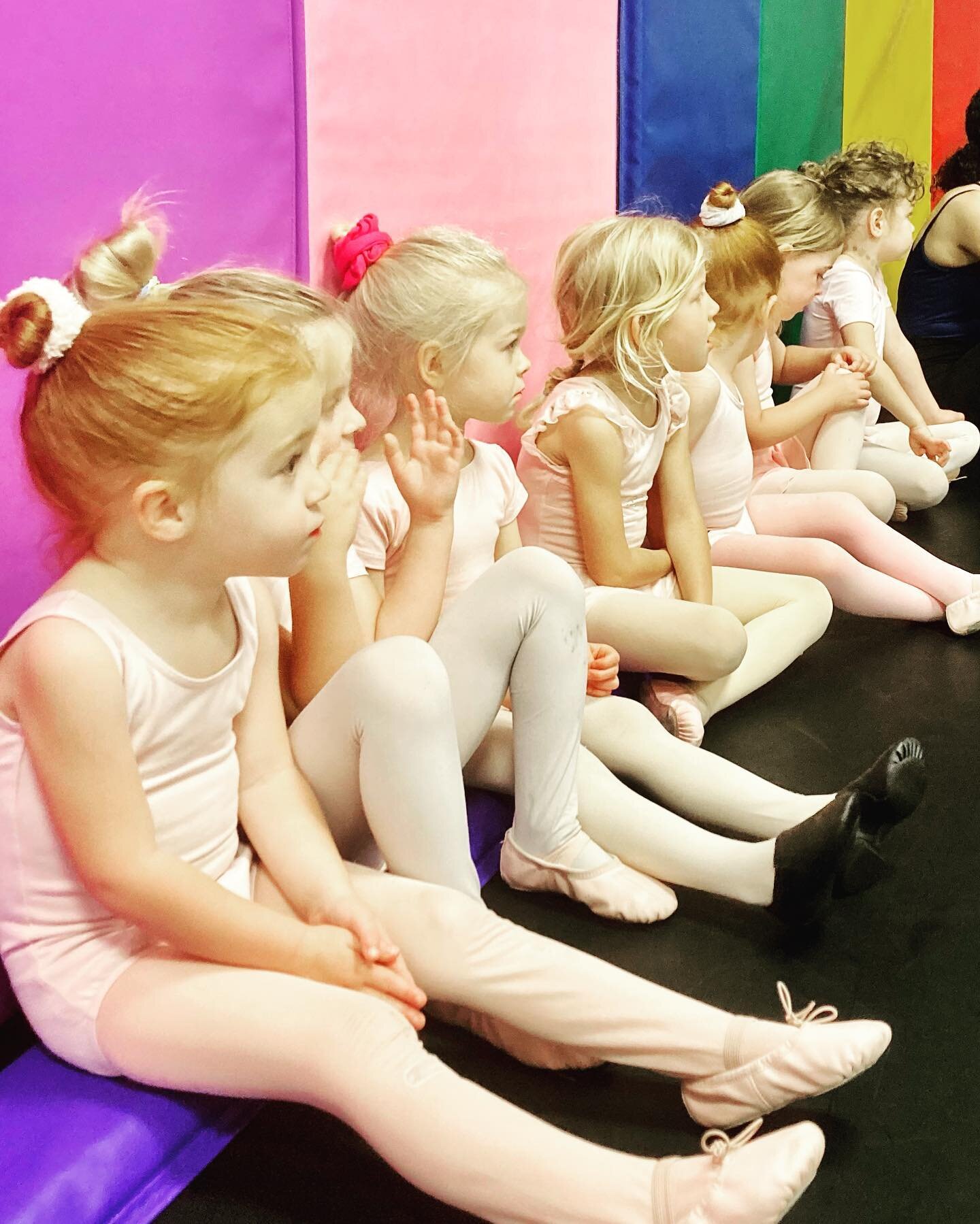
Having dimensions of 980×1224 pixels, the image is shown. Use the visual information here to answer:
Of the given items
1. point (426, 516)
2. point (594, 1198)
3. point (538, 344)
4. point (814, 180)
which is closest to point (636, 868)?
point (426, 516)

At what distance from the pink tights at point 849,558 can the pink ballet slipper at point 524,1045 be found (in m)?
1.07

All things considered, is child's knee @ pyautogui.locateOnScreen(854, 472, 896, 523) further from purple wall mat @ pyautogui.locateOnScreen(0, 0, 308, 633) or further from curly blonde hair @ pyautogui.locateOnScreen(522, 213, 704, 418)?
purple wall mat @ pyautogui.locateOnScreen(0, 0, 308, 633)

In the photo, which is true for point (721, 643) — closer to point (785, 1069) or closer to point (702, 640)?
point (702, 640)

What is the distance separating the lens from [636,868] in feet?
4.33

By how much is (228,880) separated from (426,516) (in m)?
0.44

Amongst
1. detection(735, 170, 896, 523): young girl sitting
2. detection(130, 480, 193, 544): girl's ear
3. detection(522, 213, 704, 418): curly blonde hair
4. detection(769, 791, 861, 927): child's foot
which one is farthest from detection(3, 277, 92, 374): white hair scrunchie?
detection(735, 170, 896, 523): young girl sitting

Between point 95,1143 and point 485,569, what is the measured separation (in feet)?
2.44

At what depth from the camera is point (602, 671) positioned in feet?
4.80

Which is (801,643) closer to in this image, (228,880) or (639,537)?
(639,537)

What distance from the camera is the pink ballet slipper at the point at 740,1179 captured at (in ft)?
2.65

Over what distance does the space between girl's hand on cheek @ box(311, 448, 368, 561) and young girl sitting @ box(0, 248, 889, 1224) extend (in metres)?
0.18

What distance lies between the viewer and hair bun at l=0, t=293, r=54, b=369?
0.89m

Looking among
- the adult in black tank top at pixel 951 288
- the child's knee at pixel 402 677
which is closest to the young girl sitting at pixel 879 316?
the adult in black tank top at pixel 951 288

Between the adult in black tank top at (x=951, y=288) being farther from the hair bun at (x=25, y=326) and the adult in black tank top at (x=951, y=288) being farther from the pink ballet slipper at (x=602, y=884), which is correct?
the hair bun at (x=25, y=326)
